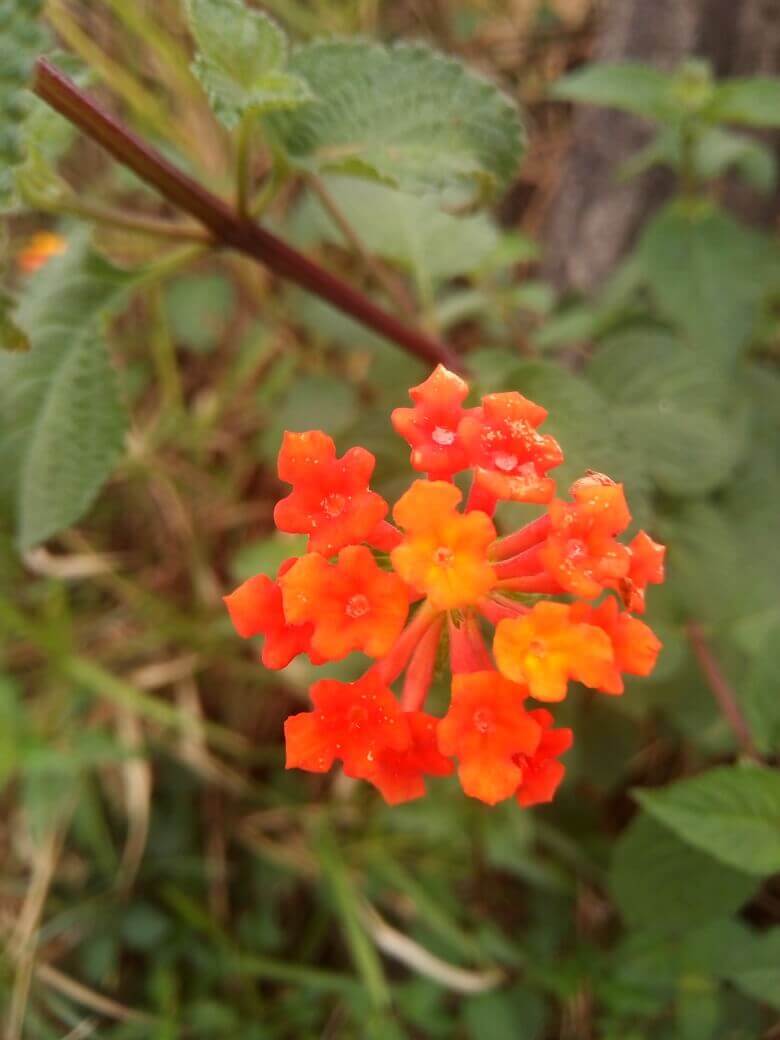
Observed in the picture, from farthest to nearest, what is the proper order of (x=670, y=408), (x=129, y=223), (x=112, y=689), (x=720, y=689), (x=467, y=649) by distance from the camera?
(x=112, y=689), (x=670, y=408), (x=720, y=689), (x=129, y=223), (x=467, y=649)

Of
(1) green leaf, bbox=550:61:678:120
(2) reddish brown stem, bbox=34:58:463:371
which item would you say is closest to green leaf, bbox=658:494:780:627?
(2) reddish brown stem, bbox=34:58:463:371

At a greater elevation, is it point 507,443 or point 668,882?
point 507,443

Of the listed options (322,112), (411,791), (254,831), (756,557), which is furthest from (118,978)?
(322,112)

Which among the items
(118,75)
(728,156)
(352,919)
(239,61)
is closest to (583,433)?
(239,61)

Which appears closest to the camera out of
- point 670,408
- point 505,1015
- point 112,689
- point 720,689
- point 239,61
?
point 239,61

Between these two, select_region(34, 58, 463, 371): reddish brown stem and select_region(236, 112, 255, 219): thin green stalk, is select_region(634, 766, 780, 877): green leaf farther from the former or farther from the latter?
select_region(236, 112, 255, 219): thin green stalk

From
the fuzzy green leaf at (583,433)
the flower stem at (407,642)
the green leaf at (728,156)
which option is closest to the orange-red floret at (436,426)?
the flower stem at (407,642)

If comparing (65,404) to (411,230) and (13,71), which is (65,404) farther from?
(411,230)
